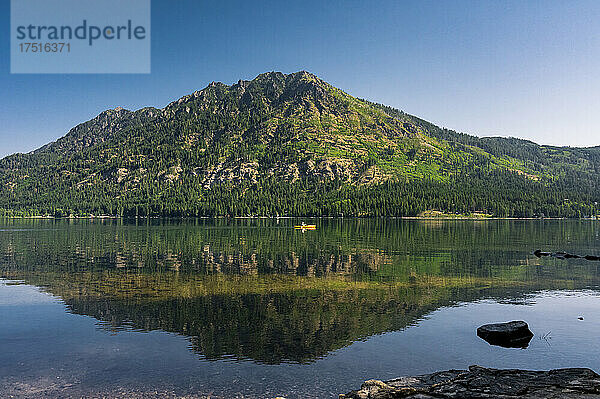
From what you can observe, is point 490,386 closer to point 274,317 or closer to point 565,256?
point 274,317

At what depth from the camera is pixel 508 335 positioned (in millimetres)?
33375

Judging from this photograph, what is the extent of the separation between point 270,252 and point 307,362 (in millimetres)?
68644

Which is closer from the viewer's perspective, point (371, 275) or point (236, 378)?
point (236, 378)

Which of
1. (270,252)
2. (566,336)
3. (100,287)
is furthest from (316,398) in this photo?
(270,252)

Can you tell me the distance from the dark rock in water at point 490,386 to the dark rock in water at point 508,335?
8880 millimetres

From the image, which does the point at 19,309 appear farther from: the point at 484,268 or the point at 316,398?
the point at 484,268

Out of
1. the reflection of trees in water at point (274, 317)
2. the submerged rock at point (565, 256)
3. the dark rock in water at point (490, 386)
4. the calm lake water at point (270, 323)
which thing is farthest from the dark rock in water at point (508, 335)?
the submerged rock at point (565, 256)

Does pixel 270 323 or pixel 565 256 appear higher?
pixel 270 323

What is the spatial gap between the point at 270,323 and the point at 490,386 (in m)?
20.2

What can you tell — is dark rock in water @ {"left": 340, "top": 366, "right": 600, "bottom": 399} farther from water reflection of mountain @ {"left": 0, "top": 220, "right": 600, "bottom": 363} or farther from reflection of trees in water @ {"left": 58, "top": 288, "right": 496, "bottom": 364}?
water reflection of mountain @ {"left": 0, "top": 220, "right": 600, "bottom": 363}

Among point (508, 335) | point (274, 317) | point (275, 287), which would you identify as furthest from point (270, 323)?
point (508, 335)

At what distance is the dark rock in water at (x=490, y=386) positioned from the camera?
20.2m

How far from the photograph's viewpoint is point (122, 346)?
32.1 metres

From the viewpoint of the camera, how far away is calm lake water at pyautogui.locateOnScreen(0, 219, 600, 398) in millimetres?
26391
